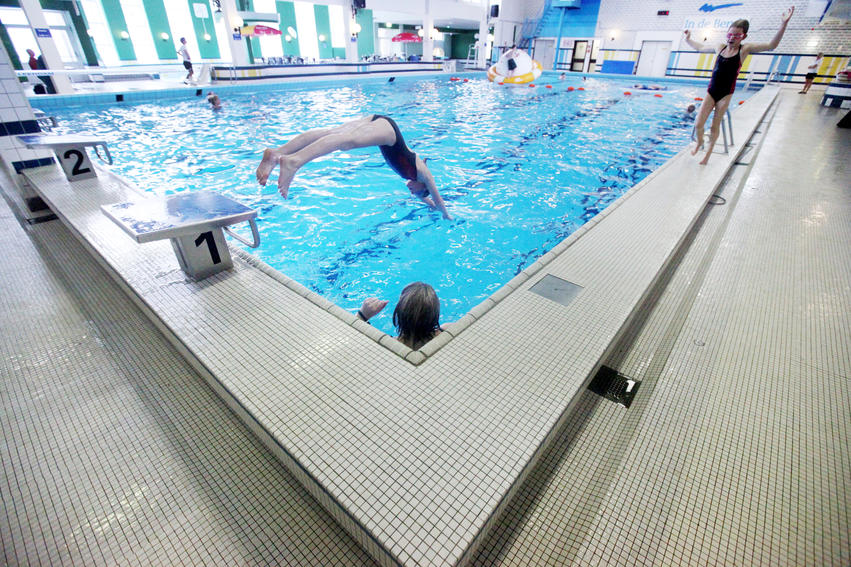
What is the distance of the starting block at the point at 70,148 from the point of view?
3.75 m

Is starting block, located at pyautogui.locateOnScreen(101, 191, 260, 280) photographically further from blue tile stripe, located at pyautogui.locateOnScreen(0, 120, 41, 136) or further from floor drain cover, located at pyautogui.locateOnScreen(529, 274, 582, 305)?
blue tile stripe, located at pyautogui.locateOnScreen(0, 120, 41, 136)

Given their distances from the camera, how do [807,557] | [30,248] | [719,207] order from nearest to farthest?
[807,557]
[30,248]
[719,207]

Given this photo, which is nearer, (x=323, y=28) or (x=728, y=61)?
(x=728, y=61)

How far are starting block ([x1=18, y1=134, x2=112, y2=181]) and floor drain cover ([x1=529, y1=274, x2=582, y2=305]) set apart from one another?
4.59 m

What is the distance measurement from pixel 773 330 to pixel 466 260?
269 cm

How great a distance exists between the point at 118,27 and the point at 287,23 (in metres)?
9.88

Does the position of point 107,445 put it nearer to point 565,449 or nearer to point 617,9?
point 565,449

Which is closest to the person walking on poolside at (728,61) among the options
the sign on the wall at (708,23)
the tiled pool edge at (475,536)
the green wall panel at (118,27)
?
the tiled pool edge at (475,536)

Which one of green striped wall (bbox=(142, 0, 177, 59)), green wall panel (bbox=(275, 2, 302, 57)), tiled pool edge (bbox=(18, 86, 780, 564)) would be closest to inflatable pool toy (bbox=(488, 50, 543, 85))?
tiled pool edge (bbox=(18, 86, 780, 564))

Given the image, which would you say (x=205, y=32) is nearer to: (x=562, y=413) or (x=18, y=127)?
(x=18, y=127)

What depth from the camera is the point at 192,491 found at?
144 cm

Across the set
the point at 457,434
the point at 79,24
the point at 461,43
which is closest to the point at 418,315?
the point at 457,434

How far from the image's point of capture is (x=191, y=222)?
6.84ft

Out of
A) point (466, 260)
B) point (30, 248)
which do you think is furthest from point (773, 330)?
point (30, 248)
